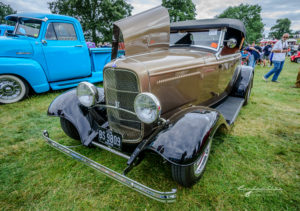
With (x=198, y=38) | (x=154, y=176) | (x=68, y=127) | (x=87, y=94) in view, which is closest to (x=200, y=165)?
(x=154, y=176)

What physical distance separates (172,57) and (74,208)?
6.86 feet

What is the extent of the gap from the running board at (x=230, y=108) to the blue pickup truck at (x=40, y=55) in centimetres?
446

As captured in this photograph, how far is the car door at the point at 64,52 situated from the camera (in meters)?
4.70

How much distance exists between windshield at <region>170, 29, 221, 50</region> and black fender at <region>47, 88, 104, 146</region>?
2149 mm

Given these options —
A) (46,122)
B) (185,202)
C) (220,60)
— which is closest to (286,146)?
(220,60)

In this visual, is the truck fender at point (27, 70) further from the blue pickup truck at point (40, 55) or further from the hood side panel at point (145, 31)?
the hood side panel at point (145, 31)

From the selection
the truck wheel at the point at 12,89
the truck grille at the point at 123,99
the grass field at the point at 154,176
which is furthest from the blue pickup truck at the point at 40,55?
the truck grille at the point at 123,99

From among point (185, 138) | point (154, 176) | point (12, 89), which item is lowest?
point (154, 176)

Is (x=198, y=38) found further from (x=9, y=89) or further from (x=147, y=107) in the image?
(x=9, y=89)

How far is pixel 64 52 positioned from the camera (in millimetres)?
4902

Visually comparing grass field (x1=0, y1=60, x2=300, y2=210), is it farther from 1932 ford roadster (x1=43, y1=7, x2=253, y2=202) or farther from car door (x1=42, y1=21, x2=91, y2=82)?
car door (x1=42, y1=21, x2=91, y2=82)

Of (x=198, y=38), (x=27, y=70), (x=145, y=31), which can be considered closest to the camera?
(x=145, y=31)

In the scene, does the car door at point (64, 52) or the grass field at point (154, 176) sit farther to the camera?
the car door at point (64, 52)

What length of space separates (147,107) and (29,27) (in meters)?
5.01
